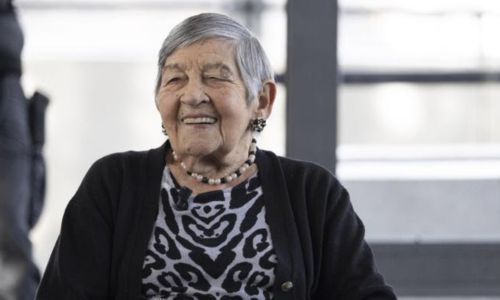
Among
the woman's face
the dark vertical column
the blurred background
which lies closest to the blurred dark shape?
the blurred background

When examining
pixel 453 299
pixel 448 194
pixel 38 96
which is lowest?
pixel 453 299

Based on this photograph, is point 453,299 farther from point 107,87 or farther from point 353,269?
point 353,269

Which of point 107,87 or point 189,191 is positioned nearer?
point 189,191

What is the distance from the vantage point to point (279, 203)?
2.50 meters

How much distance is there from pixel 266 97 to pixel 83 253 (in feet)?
1.64

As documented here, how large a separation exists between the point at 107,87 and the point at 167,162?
5.33ft

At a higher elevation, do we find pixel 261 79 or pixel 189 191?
pixel 261 79

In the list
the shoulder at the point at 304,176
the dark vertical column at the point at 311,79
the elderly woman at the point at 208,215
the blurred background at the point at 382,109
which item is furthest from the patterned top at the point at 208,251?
the blurred background at the point at 382,109

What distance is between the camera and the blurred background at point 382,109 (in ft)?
13.5

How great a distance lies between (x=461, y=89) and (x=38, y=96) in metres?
1.41

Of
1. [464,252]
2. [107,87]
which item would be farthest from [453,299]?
[107,87]

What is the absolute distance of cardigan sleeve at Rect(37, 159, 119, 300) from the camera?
2.38 meters

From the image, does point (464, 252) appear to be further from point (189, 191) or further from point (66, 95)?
point (189, 191)

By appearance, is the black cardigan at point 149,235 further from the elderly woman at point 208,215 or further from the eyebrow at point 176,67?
the eyebrow at point 176,67
